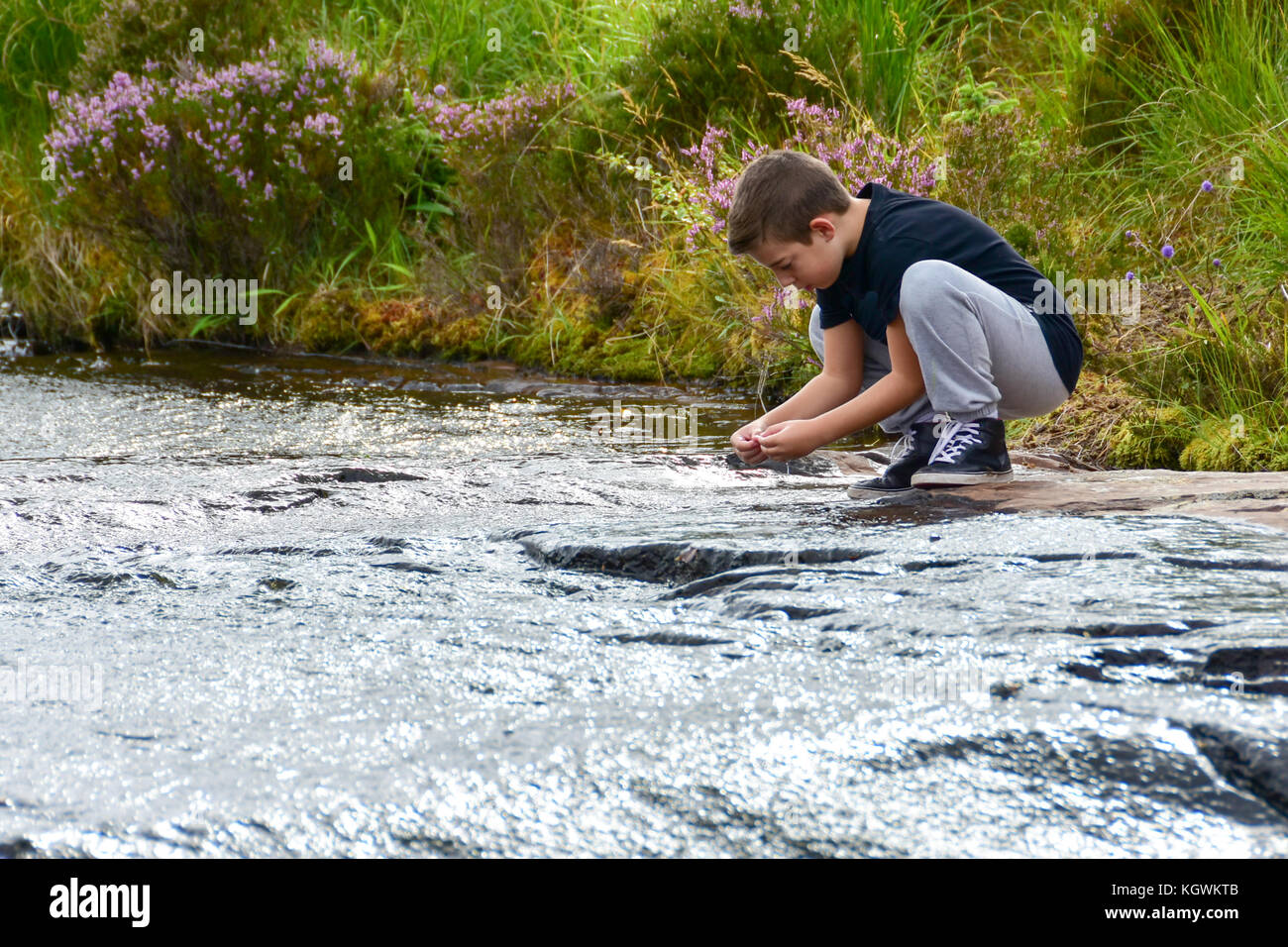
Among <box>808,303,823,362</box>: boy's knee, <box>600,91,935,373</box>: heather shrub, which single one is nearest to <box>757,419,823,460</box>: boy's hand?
<box>808,303,823,362</box>: boy's knee

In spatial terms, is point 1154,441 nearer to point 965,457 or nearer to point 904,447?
point 904,447

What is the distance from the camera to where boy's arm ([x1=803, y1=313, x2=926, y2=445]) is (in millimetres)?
2904

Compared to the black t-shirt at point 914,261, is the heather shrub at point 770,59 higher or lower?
higher

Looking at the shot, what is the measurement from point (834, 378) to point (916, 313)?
459 mm

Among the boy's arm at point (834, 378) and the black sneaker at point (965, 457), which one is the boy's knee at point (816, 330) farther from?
the black sneaker at point (965, 457)

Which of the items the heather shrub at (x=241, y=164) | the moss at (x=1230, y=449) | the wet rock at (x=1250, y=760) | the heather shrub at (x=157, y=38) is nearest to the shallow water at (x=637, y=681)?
the wet rock at (x=1250, y=760)

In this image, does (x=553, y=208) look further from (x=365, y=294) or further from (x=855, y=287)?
(x=855, y=287)

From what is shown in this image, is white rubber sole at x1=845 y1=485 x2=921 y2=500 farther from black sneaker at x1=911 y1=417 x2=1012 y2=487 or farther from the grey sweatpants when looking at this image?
the grey sweatpants

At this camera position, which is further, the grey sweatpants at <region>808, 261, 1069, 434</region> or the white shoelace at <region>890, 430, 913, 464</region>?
the white shoelace at <region>890, 430, 913, 464</region>

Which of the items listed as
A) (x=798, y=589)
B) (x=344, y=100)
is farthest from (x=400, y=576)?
(x=344, y=100)

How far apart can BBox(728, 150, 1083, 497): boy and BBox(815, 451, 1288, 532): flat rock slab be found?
0.11m

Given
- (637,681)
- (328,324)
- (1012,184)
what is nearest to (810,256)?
(637,681)

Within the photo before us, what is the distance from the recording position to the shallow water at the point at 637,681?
123 centimetres
